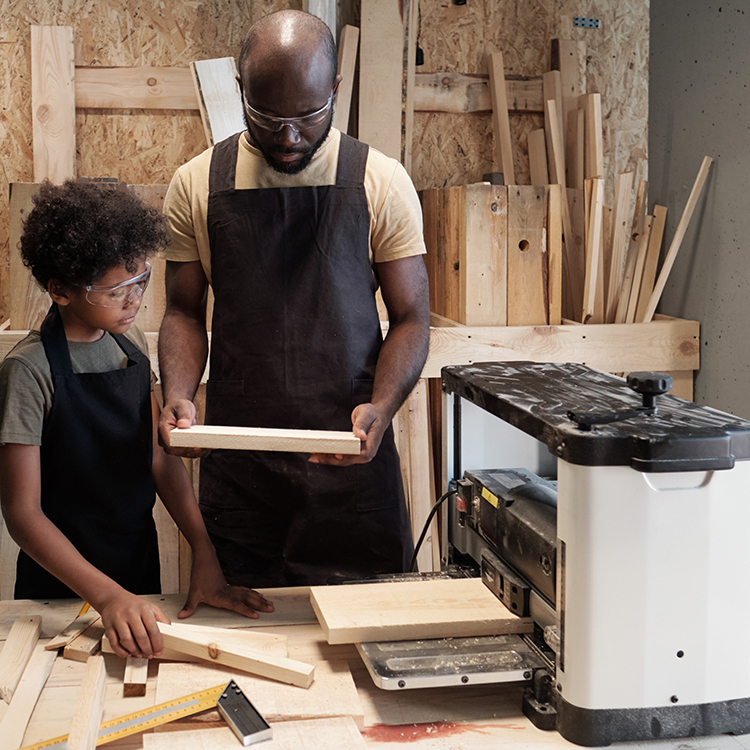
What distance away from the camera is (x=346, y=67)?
10.1 ft

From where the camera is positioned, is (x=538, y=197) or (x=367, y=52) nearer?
(x=538, y=197)

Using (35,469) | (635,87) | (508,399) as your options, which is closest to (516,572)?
(508,399)

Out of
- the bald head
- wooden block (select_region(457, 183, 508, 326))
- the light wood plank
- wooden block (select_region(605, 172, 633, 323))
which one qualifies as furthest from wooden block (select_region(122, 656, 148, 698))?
the light wood plank

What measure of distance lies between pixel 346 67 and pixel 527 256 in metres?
0.98

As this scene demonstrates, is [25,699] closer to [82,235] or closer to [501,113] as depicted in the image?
[82,235]

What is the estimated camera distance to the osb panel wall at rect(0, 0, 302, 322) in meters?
3.05

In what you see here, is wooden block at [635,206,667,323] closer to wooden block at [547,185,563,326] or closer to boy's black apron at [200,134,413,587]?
wooden block at [547,185,563,326]

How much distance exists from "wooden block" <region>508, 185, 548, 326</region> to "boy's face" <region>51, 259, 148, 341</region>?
5.14ft

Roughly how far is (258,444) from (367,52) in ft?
7.04

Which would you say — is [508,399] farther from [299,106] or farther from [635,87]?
[635,87]

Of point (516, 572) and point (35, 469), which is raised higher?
point (35, 469)

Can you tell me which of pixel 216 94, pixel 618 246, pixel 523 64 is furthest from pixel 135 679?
pixel 523 64

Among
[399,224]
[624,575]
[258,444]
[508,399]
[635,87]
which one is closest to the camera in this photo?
[624,575]

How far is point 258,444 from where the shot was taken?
142 cm
